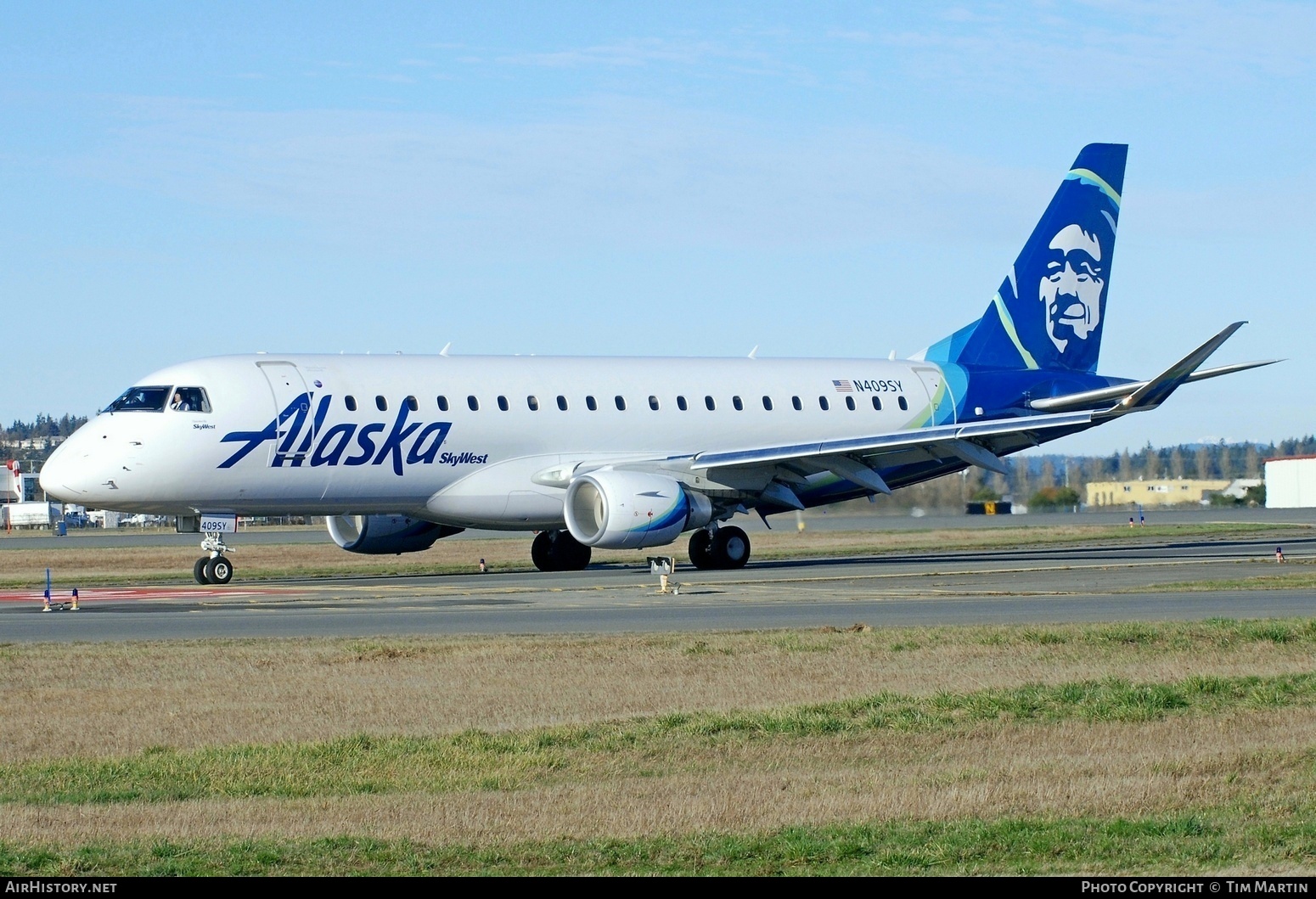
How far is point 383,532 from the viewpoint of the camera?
35.8 m

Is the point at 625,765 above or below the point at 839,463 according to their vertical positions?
below

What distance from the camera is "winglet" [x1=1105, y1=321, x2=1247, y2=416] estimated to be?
3131 centimetres

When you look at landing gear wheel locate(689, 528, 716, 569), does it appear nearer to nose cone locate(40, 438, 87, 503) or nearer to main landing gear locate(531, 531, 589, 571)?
main landing gear locate(531, 531, 589, 571)

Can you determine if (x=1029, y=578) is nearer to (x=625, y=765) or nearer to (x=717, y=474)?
(x=717, y=474)

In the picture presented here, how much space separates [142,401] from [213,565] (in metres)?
3.37

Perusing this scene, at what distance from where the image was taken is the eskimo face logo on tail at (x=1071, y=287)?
1577 inches

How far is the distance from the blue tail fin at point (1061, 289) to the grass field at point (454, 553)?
221 inches

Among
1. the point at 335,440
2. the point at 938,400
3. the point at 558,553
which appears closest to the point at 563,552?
the point at 558,553

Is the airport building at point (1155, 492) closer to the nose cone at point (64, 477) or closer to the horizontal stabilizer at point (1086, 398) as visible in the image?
the horizontal stabilizer at point (1086, 398)

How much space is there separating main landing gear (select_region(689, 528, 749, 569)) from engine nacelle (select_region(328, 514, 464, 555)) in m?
5.25

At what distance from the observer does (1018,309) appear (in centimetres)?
3975

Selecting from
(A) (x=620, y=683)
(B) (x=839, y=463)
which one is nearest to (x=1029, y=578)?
(B) (x=839, y=463)

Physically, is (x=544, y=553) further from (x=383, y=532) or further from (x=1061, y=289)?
(x=1061, y=289)

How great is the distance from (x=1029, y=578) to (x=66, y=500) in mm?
17283
